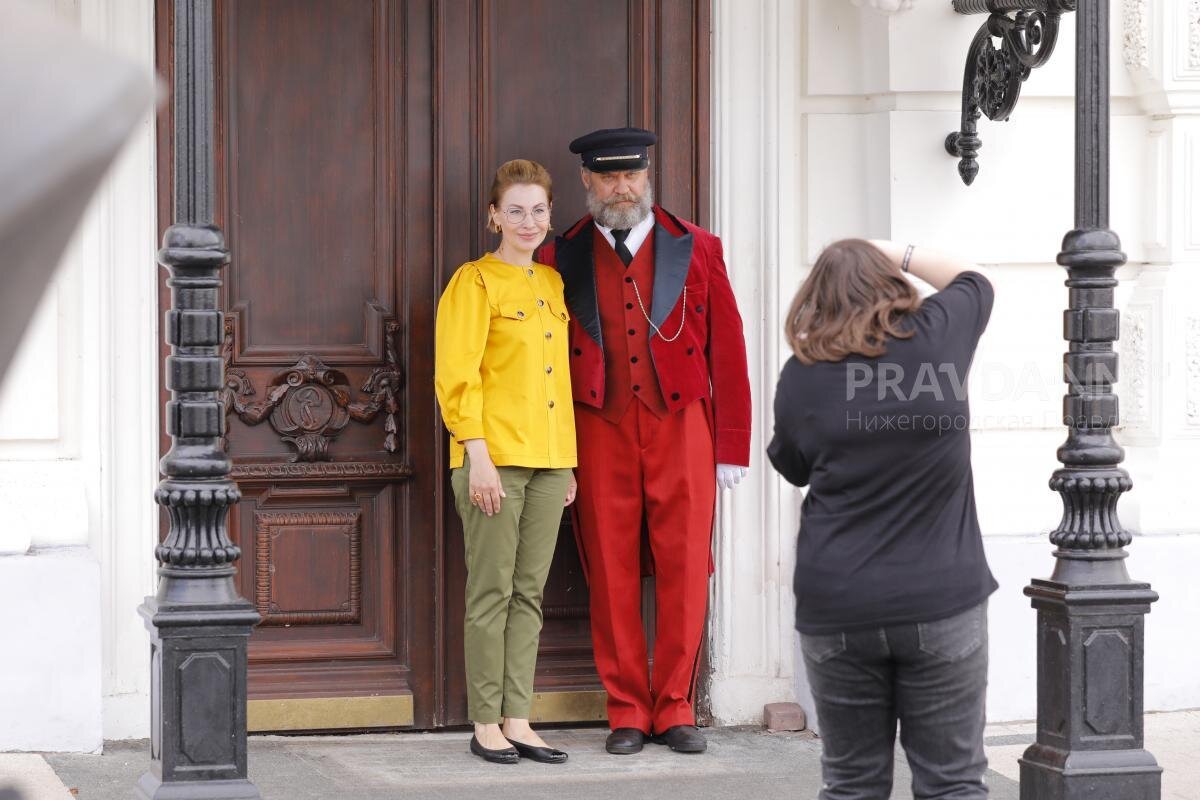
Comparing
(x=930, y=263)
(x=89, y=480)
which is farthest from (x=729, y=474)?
(x=89, y=480)

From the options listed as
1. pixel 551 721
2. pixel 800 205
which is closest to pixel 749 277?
pixel 800 205

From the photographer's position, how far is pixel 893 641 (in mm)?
3395

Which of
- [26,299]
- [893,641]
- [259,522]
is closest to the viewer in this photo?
[26,299]

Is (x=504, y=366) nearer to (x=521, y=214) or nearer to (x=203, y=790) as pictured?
(x=521, y=214)

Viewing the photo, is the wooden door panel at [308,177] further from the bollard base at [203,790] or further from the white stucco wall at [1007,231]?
the bollard base at [203,790]

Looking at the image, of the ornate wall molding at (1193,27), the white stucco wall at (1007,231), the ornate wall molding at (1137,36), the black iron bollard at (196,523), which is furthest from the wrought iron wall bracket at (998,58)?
the black iron bollard at (196,523)

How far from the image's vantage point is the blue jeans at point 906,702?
11.2ft

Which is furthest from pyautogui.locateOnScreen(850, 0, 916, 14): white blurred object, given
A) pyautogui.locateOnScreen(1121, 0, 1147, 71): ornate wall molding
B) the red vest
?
the red vest

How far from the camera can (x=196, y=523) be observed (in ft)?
13.8

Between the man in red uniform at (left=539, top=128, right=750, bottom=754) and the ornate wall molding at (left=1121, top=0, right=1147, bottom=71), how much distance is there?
67.1 inches

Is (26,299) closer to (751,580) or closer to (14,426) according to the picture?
(14,426)

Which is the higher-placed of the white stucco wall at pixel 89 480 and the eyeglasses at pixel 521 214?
the eyeglasses at pixel 521 214

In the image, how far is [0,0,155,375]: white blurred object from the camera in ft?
3.69

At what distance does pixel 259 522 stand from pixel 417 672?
78 cm
